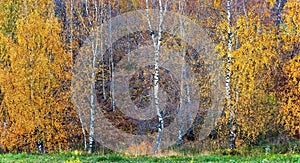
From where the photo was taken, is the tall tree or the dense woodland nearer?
the dense woodland

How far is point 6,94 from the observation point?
18047 mm

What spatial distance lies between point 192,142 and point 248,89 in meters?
4.93

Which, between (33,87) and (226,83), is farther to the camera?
(33,87)

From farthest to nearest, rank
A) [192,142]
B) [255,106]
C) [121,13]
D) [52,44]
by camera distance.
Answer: [121,13]
[192,142]
[52,44]
[255,106]

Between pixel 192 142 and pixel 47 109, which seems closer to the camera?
pixel 47 109

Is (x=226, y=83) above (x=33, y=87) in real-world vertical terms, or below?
above

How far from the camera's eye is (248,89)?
17.6 m

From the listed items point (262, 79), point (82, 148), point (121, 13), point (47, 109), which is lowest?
point (82, 148)

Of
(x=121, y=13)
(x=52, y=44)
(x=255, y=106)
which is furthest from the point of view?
(x=121, y=13)

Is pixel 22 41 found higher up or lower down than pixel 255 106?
higher up

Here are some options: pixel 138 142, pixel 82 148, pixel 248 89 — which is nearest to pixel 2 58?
pixel 82 148

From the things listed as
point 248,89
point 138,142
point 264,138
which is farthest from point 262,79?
point 138,142

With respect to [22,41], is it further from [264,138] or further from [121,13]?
[121,13]

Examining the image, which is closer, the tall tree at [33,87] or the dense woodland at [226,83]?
the dense woodland at [226,83]
